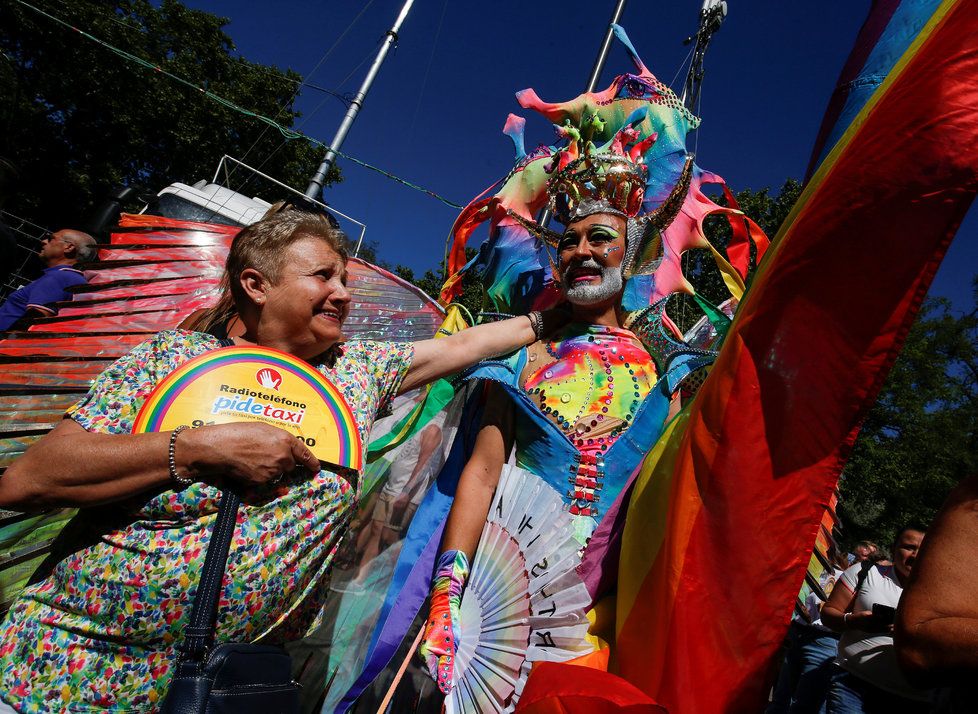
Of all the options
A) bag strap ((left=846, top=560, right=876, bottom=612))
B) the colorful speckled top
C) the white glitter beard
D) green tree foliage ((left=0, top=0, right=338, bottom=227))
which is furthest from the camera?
green tree foliage ((left=0, top=0, right=338, bottom=227))

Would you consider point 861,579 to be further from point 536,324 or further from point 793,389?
point 793,389

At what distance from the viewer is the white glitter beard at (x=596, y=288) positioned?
2271 millimetres

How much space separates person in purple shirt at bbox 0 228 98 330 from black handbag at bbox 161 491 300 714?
8.53 feet

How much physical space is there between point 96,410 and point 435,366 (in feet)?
3.15

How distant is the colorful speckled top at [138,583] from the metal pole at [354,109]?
28.4 ft

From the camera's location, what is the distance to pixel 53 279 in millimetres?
3496

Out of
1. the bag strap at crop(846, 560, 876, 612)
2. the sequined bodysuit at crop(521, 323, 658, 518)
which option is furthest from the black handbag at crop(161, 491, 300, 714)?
the bag strap at crop(846, 560, 876, 612)

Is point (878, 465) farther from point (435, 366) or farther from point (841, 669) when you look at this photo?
point (435, 366)

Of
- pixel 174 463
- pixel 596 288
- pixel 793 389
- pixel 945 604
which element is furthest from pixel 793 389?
pixel 174 463

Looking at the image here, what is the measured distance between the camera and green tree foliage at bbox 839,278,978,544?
1602cm

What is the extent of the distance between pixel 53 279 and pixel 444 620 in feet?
10.9

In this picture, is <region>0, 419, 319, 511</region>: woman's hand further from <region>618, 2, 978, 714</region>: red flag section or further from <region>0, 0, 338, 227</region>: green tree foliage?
<region>0, 0, 338, 227</region>: green tree foliage

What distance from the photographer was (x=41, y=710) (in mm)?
1210

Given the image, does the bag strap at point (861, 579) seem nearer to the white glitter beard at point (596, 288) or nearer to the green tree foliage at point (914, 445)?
the white glitter beard at point (596, 288)
